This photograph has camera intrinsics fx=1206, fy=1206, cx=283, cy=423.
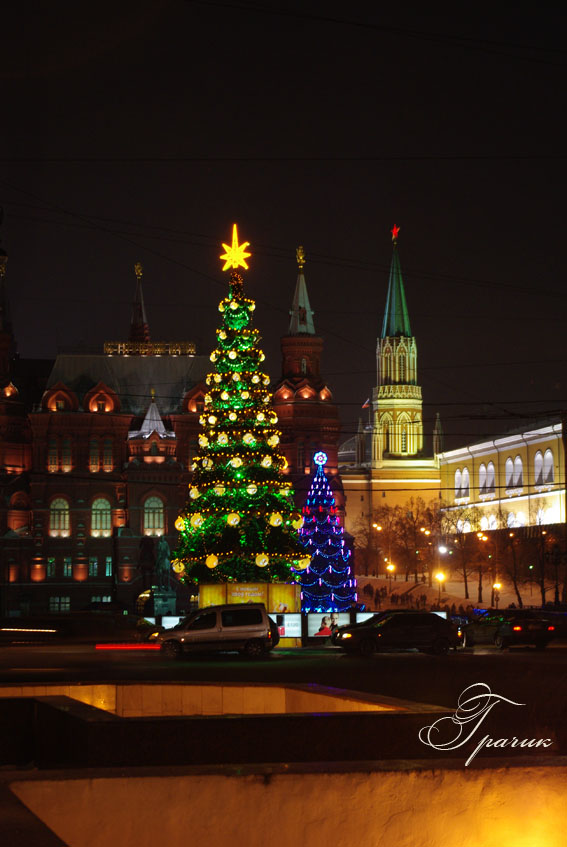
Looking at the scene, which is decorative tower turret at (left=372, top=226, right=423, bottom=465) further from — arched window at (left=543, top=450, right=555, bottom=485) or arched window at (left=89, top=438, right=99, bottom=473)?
arched window at (left=89, top=438, right=99, bottom=473)

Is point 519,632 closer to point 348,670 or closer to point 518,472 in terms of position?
point 348,670

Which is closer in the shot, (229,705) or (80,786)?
(80,786)

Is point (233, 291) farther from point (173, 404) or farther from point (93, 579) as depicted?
point (173, 404)

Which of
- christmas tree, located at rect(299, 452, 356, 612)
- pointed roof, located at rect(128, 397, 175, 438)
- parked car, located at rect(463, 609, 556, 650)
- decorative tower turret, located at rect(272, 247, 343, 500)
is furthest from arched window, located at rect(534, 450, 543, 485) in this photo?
parked car, located at rect(463, 609, 556, 650)

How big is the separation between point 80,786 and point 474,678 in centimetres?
1704

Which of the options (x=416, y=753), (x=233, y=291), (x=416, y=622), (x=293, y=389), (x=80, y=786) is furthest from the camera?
(x=293, y=389)

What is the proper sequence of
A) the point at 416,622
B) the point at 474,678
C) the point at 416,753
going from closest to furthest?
the point at 416,753, the point at 474,678, the point at 416,622

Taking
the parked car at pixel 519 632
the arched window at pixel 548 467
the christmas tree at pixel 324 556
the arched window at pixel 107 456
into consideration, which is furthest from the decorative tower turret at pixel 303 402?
the parked car at pixel 519 632

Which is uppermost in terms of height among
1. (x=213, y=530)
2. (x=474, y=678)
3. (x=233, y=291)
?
(x=233, y=291)

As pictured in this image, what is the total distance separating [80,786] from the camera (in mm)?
7684

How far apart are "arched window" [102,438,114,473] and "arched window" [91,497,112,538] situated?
9.49 ft

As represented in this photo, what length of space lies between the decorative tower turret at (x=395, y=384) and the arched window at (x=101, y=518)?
7303 centimetres

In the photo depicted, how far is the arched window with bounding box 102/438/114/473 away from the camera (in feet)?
312

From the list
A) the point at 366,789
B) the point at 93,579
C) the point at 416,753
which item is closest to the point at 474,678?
the point at 416,753
